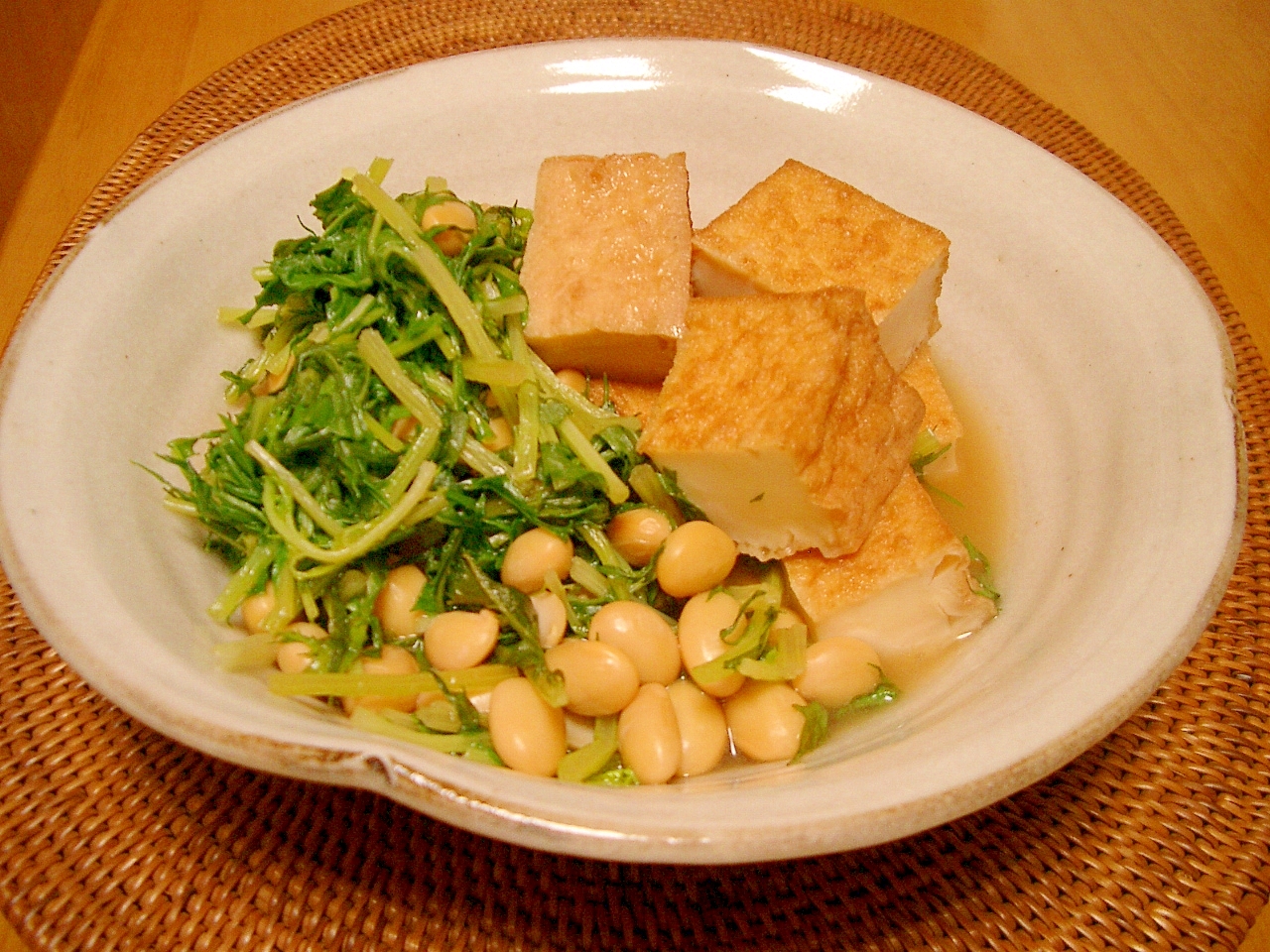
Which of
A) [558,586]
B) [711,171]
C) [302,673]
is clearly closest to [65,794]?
[302,673]

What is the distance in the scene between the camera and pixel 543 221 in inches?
75.8

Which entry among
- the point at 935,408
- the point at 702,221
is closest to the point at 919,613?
the point at 935,408

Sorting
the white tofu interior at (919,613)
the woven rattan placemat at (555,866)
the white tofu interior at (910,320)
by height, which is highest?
the white tofu interior at (910,320)

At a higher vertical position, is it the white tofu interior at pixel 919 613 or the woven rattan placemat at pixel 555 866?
the white tofu interior at pixel 919 613

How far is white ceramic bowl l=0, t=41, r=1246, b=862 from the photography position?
1.17 m

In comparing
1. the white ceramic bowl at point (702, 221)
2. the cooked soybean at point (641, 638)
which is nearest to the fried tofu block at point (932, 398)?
the white ceramic bowl at point (702, 221)

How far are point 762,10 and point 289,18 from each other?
1.74 m

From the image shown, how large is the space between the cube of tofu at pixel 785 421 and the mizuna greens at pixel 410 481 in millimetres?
124

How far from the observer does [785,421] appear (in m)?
1.53

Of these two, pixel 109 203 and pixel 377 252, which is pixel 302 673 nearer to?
pixel 377 252

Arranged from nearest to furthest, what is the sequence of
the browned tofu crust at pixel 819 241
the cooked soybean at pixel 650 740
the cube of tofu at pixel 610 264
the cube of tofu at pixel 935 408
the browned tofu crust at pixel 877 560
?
the cooked soybean at pixel 650 740
the browned tofu crust at pixel 877 560
the cube of tofu at pixel 610 264
the browned tofu crust at pixel 819 241
the cube of tofu at pixel 935 408

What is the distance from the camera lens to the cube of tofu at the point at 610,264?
70.9 inches

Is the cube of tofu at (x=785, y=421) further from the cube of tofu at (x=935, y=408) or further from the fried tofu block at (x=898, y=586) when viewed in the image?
the cube of tofu at (x=935, y=408)

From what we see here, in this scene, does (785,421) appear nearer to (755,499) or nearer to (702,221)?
(755,499)
